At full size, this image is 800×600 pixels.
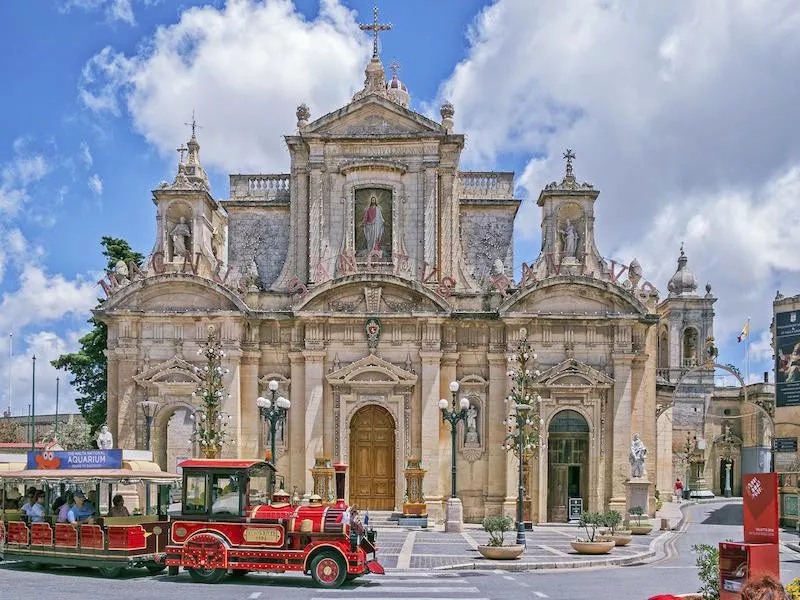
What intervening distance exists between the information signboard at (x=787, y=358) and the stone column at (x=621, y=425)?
8.02m

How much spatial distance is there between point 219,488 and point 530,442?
53.9ft

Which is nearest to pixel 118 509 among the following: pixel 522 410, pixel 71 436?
pixel 522 410

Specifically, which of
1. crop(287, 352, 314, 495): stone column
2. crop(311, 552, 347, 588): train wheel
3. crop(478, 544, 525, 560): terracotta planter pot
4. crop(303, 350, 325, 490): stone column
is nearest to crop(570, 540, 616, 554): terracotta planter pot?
crop(478, 544, 525, 560): terracotta planter pot

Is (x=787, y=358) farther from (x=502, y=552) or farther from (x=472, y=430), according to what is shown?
(x=502, y=552)

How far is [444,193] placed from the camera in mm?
42906

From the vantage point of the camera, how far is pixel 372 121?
1677 inches

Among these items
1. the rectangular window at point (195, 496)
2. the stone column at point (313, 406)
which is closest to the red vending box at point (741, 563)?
the rectangular window at point (195, 496)

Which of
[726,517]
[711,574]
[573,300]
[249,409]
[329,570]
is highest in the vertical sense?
[573,300]

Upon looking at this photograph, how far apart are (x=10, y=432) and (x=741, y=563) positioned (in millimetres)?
85741

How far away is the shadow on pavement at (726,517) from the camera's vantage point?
4219 cm

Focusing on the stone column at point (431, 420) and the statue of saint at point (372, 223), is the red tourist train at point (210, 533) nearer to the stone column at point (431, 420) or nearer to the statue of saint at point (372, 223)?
the stone column at point (431, 420)

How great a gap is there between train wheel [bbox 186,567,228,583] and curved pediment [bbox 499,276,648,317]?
2017cm

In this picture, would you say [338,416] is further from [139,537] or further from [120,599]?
[120,599]

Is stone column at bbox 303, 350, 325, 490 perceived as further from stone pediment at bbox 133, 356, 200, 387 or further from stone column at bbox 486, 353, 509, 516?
stone column at bbox 486, 353, 509, 516
